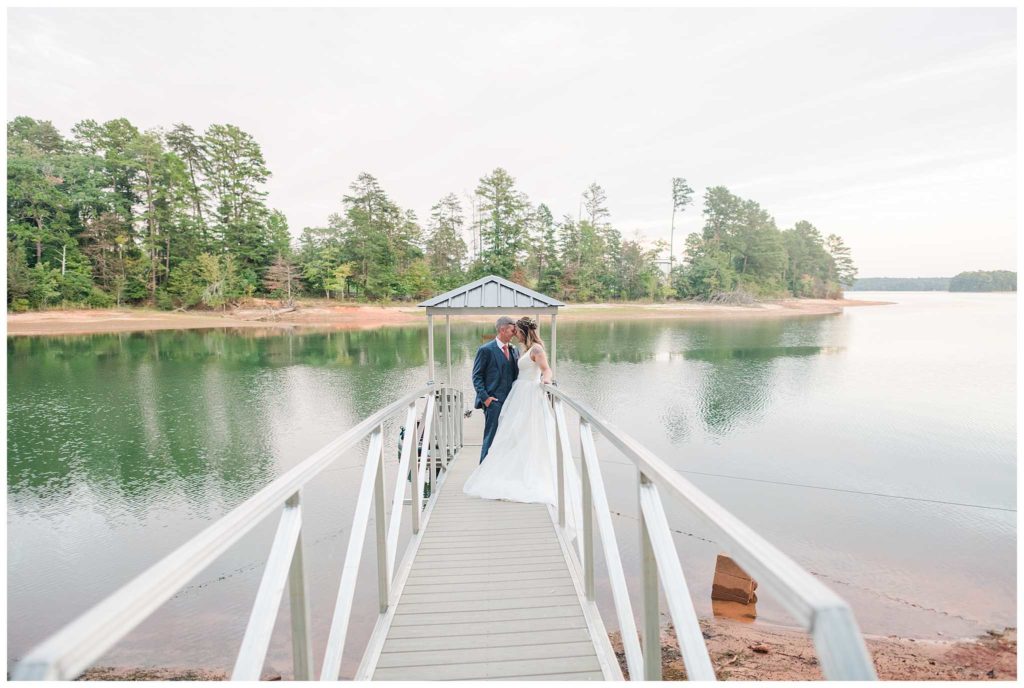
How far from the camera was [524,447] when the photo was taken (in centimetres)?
536

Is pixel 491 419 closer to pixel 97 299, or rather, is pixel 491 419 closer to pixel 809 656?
pixel 809 656

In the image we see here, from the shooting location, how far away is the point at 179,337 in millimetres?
35375

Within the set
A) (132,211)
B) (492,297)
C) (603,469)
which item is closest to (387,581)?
(492,297)

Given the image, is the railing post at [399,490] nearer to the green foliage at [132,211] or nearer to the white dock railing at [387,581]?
the white dock railing at [387,581]

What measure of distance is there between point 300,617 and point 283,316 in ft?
151

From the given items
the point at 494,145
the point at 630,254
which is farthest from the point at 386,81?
the point at 630,254

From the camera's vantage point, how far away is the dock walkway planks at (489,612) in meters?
2.75

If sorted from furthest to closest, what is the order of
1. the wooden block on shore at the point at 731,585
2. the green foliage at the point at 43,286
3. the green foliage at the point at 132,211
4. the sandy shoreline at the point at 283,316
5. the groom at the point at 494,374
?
the green foliage at the point at 132,211 < the sandy shoreline at the point at 283,316 < the green foliage at the point at 43,286 < the groom at the point at 494,374 < the wooden block on shore at the point at 731,585

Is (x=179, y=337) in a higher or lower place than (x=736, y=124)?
lower

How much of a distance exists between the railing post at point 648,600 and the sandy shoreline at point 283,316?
32146mm

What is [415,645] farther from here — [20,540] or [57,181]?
[57,181]

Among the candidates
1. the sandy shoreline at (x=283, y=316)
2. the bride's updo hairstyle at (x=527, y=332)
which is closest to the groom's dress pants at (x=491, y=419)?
the bride's updo hairstyle at (x=527, y=332)

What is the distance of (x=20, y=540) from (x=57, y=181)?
44484mm

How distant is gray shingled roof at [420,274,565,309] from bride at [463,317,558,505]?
95.7 inches
